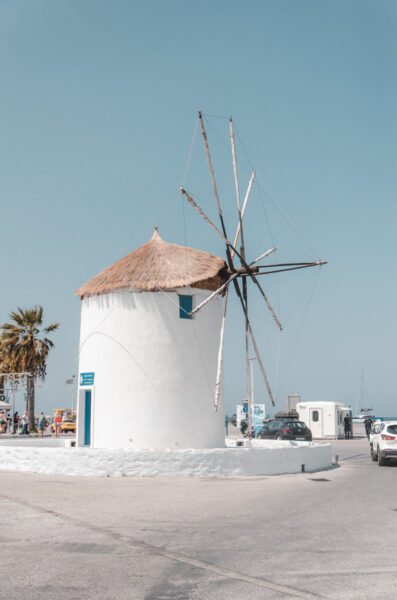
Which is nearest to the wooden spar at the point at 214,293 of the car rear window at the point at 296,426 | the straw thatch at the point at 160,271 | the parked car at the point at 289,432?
the straw thatch at the point at 160,271

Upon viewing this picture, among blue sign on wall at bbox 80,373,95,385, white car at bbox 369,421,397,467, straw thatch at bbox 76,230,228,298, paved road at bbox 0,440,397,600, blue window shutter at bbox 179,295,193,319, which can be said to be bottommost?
paved road at bbox 0,440,397,600

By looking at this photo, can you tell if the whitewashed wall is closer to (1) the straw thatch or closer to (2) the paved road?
(1) the straw thatch

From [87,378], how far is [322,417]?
77.7 feet

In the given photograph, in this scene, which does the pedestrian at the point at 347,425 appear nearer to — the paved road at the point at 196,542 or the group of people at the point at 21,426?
the group of people at the point at 21,426

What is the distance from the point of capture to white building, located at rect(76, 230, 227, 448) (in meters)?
21.4

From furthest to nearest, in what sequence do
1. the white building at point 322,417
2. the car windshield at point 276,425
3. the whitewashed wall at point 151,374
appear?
the white building at point 322,417
the car windshield at point 276,425
the whitewashed wall at point 151,374

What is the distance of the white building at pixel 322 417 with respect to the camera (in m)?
42.1

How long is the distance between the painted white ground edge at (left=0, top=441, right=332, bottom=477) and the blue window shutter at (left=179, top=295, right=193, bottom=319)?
16.8 ft

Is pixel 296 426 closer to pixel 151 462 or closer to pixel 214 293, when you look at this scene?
pixel 214 293

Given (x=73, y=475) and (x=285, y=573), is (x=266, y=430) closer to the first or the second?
(x=73, y=475)

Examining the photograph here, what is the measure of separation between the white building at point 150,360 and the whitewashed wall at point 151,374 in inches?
1.3

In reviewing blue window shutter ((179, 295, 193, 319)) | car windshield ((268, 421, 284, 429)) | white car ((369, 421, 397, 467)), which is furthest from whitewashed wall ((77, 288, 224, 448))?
car windshield ((268, 421, 284, 429))

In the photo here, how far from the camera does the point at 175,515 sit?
1110 centimetres

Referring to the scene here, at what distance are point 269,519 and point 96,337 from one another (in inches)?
510
